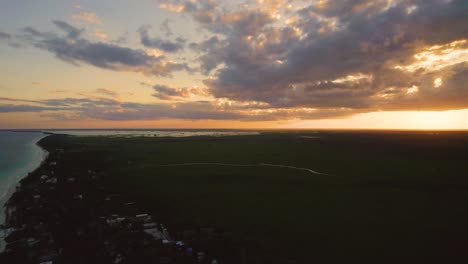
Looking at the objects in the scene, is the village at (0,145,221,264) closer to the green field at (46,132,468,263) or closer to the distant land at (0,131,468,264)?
the distant land at (0,131,468,264)

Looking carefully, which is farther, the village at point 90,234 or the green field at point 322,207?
the green field at point 322,207

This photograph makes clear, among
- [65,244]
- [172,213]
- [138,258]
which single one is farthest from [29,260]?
[172,213]

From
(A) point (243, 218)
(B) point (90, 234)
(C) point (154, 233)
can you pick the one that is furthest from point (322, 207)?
(B) point (90, 234)

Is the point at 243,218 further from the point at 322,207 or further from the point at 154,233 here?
the point at 322,207

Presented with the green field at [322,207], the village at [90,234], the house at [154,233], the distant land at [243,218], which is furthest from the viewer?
the house at [154,233]

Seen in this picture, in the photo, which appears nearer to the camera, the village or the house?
the village

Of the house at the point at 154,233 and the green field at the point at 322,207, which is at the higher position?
the green field at the point at 322,207

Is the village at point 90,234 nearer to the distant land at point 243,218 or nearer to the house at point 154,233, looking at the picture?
the house at point 154,233

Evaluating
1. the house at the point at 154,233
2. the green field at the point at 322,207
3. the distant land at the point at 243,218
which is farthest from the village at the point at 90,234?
the green field at the point at 322,207

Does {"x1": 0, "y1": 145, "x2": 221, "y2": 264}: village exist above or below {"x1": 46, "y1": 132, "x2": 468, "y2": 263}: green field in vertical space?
below

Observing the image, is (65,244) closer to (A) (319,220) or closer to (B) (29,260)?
(B) (29,260)

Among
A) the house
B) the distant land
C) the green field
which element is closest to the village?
the house
